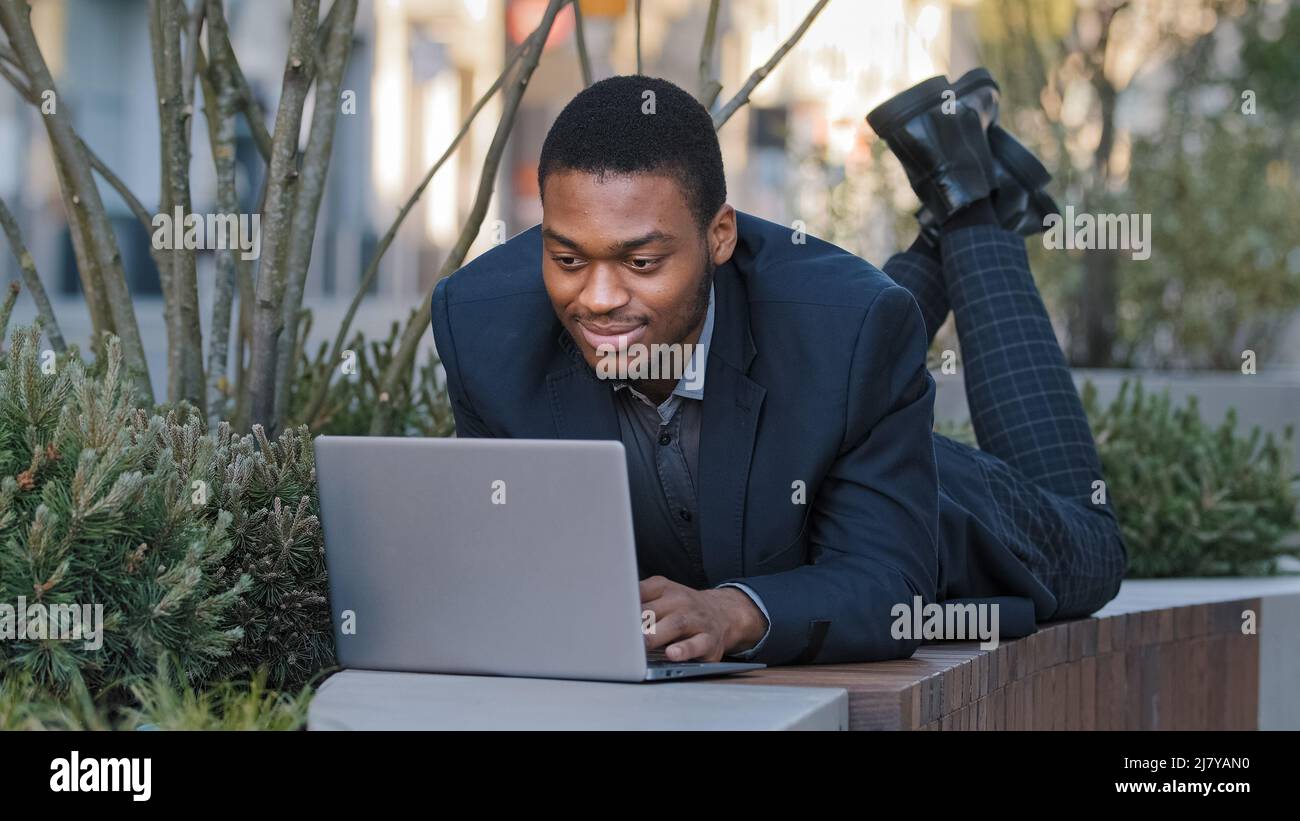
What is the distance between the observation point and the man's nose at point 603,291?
2.55m

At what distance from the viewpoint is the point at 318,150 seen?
3721 millimetres

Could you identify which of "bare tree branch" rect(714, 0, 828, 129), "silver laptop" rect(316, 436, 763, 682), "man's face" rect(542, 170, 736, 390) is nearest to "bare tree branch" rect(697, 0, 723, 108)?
"bare tree branch" rect(714, 0, 828, 129)

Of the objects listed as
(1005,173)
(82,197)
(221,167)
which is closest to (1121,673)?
(1005,173)

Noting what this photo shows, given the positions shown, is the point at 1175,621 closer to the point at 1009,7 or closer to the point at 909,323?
the point at 909,323

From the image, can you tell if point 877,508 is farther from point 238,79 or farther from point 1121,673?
point 238,79

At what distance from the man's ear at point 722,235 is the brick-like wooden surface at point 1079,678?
667 millimetres

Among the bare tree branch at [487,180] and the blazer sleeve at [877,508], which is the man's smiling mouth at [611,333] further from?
the bare tree branch at [487,180]

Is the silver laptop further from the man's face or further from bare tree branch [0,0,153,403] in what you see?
bare tree branch [0,0,153,403]

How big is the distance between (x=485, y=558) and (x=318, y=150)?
5.73 ft

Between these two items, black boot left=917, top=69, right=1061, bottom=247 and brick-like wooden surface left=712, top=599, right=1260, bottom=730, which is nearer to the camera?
brick-like wooden surface left=712, top=599, right=1260, bottom=730

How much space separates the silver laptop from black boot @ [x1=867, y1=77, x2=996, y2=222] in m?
1.90

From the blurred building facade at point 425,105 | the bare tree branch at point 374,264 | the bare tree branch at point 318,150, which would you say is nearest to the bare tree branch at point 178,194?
the bare tree branch at point 318,150

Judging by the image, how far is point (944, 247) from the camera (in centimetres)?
412

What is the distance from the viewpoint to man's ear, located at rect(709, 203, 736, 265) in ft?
8.99
